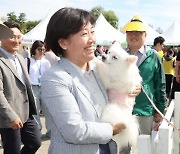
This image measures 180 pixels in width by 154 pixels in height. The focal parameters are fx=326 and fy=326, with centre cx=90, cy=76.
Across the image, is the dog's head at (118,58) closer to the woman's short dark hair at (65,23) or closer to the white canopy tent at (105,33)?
the woman's short dark hair at (65,23)

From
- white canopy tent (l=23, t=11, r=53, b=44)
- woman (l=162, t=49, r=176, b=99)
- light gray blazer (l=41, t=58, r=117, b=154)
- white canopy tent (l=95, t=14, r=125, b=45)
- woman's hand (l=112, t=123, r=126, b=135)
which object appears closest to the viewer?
light gray blazer (l=41, t=58, r=117, b=154)

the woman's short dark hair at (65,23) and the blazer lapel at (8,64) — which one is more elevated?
the woman's short dark hair at (65,23)

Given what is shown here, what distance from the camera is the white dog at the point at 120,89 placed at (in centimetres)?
194

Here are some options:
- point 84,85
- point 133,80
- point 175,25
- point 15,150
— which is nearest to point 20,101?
point 15,150

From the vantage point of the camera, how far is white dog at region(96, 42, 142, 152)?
76.5 inches

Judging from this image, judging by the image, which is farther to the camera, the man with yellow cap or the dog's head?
the man with yellow cap

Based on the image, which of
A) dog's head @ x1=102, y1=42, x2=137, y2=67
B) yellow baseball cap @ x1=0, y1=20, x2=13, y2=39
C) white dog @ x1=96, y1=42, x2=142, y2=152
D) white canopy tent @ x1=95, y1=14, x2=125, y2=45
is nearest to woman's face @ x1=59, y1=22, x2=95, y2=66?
white dog @ x1=96, y1=42, x2=142, y2=152

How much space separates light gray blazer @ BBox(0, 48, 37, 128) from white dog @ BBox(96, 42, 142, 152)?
1181 millimetres

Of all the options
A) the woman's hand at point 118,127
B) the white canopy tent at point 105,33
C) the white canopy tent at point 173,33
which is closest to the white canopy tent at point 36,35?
the white canopy tent at point 105,33

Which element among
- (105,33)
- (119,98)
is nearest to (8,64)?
(119,98)

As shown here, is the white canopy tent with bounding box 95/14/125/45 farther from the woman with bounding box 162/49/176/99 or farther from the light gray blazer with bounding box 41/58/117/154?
the light gray blazer with bounding box 41/58/117/154

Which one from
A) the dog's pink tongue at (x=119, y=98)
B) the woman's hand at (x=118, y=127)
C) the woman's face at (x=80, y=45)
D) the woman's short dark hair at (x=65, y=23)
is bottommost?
the woman's hand at (x=118, y=127)

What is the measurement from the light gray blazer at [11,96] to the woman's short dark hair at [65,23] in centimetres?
154

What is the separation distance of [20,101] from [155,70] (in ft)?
4.73
